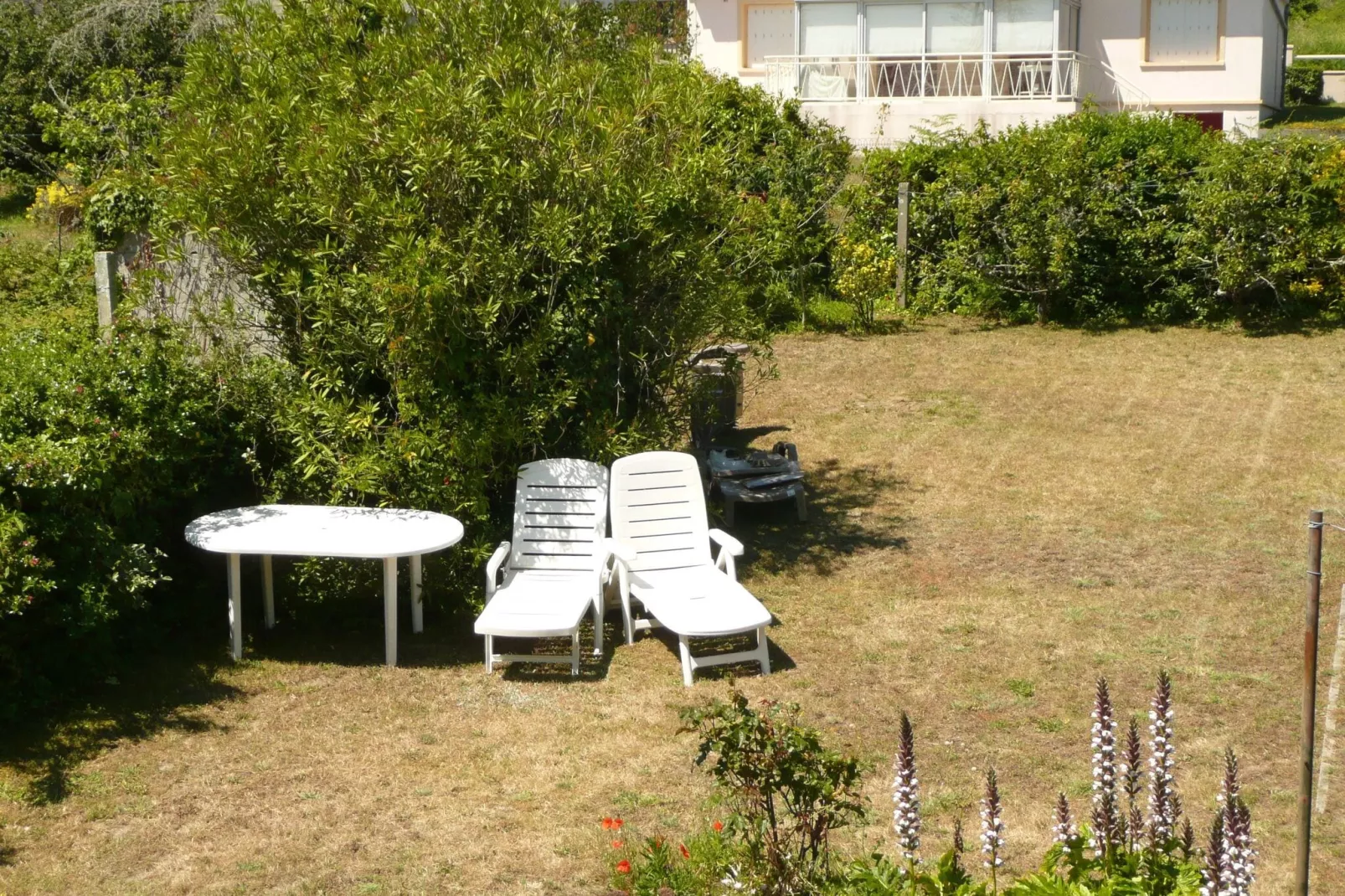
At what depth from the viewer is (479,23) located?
8.27m

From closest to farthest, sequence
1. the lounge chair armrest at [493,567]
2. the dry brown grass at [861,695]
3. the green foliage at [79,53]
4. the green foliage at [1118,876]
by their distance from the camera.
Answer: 1. the green foliage at [1118,876]
2. the dry brown grass at [861,695]
3. the lounge chair armrest at [493,567]
4. the green foliage at [79,53]

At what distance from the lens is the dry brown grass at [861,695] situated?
5.32m

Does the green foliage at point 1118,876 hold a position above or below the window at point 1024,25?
below

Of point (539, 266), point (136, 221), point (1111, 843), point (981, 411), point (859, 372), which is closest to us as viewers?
point (1111, 843)

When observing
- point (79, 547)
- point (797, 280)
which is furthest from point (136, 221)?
point (797, 280)

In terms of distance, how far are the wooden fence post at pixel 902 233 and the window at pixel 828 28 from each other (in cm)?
1187

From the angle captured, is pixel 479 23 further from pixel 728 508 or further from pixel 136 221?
pixel 728 508

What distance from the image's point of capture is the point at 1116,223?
50.9 ft

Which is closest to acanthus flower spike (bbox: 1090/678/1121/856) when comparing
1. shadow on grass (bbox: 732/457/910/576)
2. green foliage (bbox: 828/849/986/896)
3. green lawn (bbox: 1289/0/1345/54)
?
green foliage (bbox: 828/849/986/896)

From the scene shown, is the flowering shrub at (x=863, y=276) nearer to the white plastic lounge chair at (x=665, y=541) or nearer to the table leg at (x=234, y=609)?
the white plastic lounge chair at (x=665, y=541)

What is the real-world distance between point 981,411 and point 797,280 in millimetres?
4598

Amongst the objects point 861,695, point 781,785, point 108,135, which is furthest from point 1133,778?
point 108,135

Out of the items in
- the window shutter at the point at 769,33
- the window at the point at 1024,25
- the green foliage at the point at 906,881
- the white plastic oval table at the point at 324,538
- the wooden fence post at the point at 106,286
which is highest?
the window shutter at the point at 769,33

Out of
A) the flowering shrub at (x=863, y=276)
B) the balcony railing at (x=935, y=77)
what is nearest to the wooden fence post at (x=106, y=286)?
the flowering shrub at (x=863, y=276)
